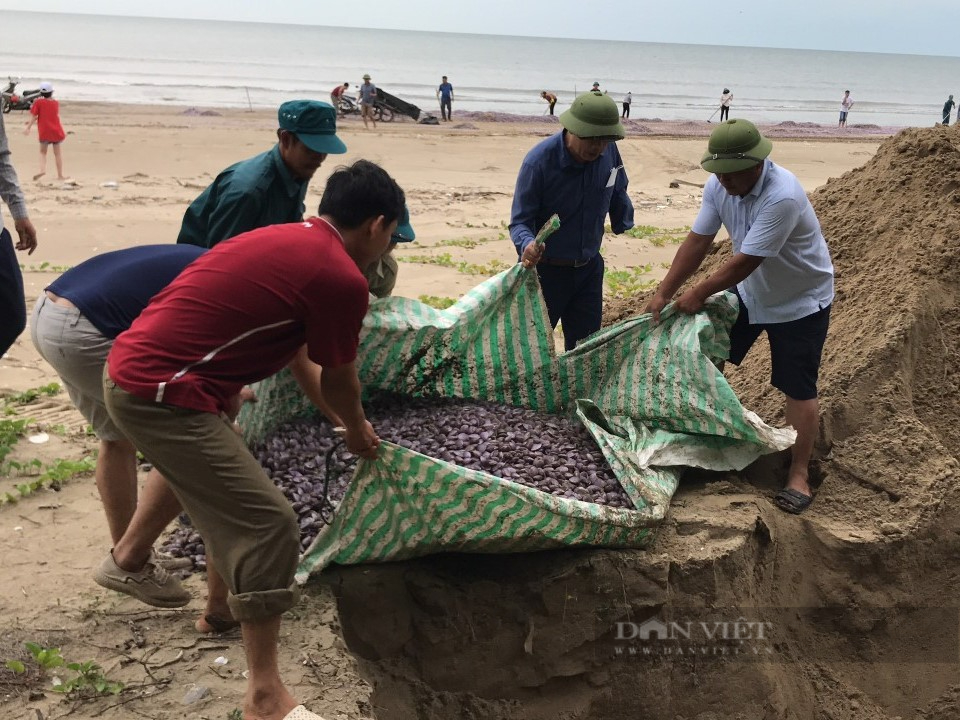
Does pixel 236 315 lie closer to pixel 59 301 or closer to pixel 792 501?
pixel 59 301

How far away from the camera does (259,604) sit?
2.34 meters

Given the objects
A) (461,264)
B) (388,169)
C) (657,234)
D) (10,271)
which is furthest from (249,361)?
(388,169)

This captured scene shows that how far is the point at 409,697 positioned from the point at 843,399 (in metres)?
2.30

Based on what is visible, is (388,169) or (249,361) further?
(388,169)

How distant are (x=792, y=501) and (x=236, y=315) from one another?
8.17 ft

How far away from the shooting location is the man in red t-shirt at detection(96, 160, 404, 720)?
7.18 ft

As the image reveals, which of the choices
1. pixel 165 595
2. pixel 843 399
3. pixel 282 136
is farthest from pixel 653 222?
pixel 165 595

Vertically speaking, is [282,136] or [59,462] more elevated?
[282,136]

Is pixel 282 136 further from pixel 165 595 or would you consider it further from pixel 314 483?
pixel 165 595

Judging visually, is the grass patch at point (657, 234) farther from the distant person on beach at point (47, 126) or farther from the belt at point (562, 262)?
the distant person on beach at point (47, 126)

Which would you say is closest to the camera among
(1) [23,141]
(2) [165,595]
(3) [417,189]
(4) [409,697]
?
(2) [165,595]

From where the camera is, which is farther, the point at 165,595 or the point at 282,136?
the point at 282,136

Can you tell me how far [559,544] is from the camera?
302 centimetres

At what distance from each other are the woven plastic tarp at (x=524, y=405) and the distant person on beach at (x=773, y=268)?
0.15 metres
